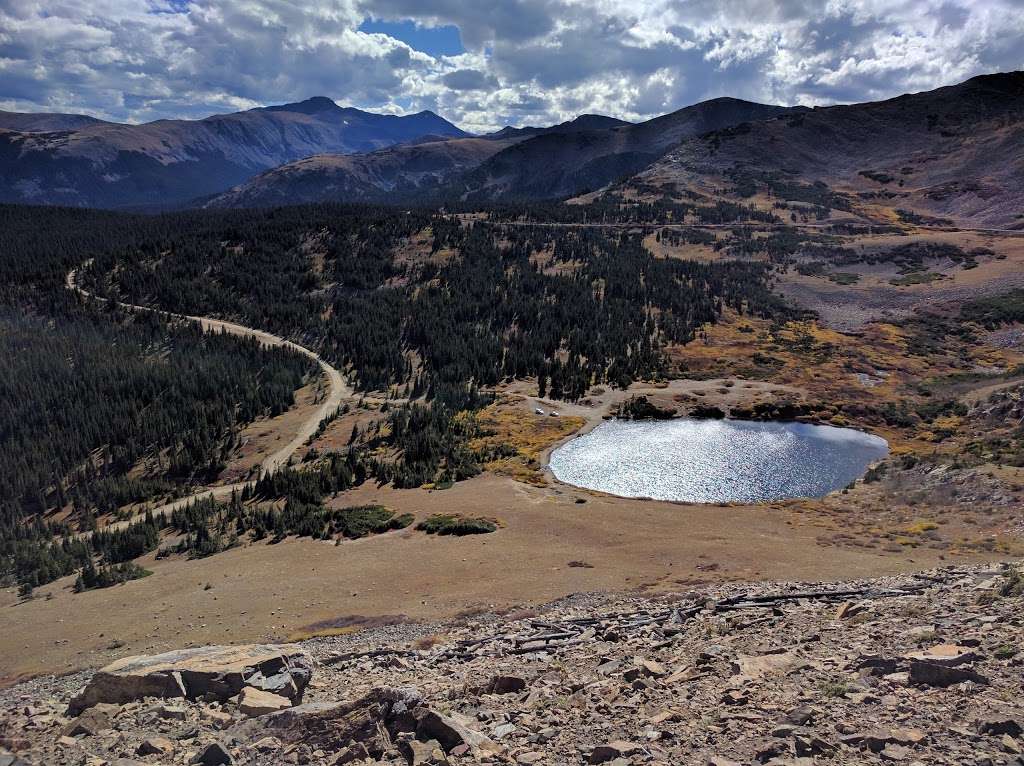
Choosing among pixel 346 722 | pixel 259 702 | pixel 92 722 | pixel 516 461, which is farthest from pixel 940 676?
pixel 516 461

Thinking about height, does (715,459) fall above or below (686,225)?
below

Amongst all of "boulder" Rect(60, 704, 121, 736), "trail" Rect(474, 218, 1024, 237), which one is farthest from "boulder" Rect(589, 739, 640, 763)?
"trail" Rect(474, 218, 1024, 237)

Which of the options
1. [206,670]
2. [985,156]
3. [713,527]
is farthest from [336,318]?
[985,156]

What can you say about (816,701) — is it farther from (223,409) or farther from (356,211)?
(356,211)

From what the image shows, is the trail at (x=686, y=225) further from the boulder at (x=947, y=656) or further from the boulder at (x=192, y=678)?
the boulder at (x=947, y=656)

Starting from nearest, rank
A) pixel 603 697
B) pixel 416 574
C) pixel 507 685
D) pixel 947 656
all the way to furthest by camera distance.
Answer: pixel 947 656 → pixel 603 697 → pixel 507 685 → pixel 416 574

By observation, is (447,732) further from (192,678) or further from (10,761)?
(10,761)
